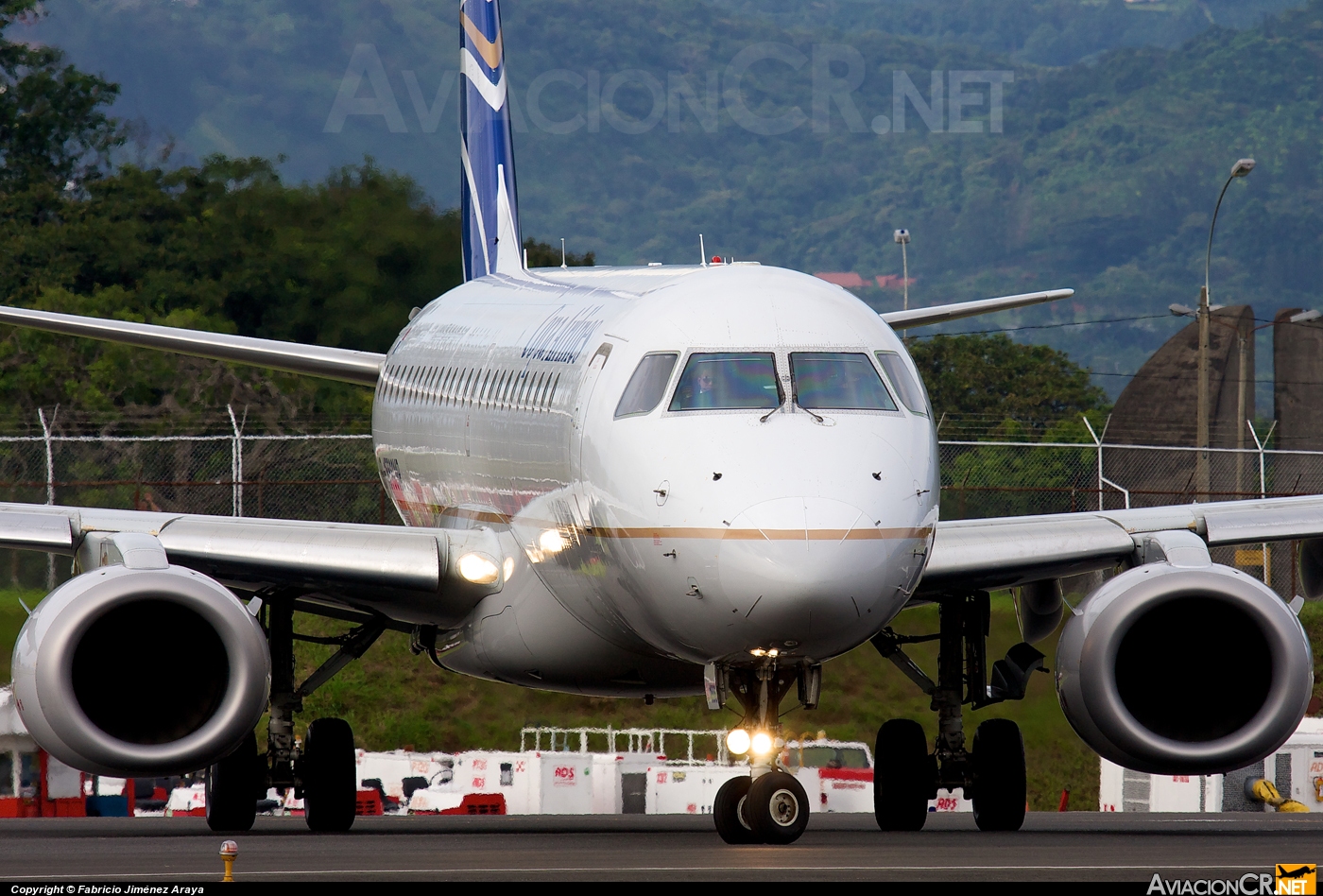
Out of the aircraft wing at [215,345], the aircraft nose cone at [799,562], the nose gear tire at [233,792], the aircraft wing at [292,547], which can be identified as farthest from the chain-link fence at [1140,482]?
the aircraft nose cone at [799,562]

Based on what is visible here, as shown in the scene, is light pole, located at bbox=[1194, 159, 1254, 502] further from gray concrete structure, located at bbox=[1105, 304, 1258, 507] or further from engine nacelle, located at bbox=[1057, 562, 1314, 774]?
engine nacelle, located at bbox=[1057, 562, 1314, 774]

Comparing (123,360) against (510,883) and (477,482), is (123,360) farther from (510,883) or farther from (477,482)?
(510,883)

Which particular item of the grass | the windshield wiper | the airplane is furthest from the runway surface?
the grass

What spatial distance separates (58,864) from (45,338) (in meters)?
37.6

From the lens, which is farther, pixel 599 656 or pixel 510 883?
pixel 599 656

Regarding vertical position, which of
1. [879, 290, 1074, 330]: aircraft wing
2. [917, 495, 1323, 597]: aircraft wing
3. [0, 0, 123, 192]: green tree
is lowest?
[917, 495, 1323, 597]: aircraft wing

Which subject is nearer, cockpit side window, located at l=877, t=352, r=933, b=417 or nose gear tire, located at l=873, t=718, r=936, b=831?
cockpit side window, located at l=877, t=352, r=933, b=417

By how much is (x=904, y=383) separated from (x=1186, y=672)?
352cm

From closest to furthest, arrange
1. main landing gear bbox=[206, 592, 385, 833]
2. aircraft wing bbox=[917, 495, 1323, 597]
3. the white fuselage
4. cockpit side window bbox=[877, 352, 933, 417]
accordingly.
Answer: the white fuselage, cockpit side window bbox=[877, 352, 933, 417], aircraft wing bbox=[917, 495, 1323, 597], main landing gear bbox=[206, 592, 385, 833]

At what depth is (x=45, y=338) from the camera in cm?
4838

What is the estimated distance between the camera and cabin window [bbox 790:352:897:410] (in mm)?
12766

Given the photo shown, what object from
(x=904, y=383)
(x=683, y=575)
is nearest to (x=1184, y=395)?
(x=904, y=383)

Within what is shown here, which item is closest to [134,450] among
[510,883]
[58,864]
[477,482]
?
[477,482]

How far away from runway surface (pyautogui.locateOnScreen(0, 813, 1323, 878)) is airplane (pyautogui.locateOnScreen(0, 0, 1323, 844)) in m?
0.72
